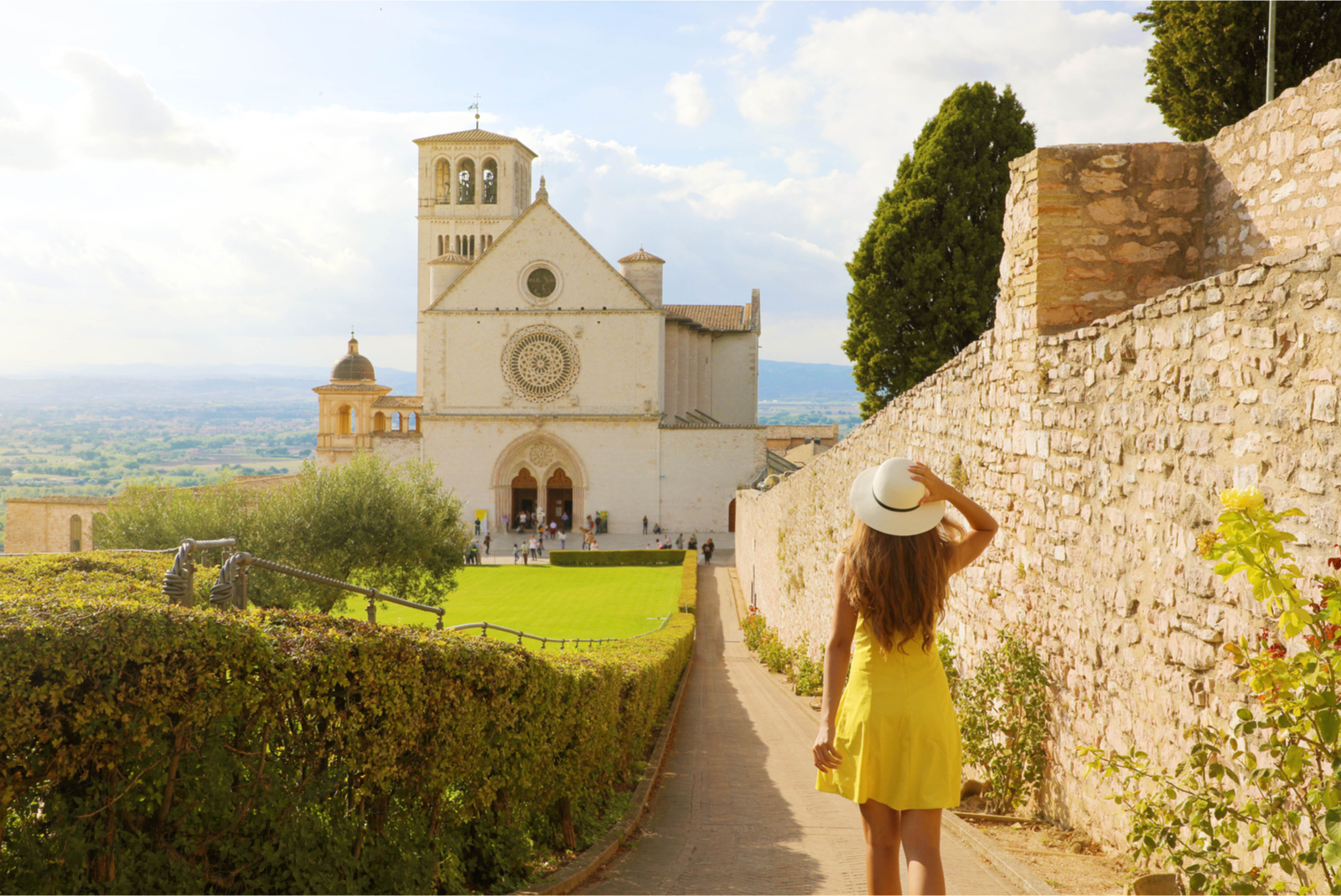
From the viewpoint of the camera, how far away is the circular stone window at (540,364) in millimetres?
43344

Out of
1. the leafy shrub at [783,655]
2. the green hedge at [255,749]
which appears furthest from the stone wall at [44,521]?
the green hedge at [255,749]

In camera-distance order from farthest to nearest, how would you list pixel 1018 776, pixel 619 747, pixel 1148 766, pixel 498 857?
pixel 619 747, pixel 1018 776, pixel 498 857, pixel 1148 766

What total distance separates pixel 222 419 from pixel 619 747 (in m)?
209

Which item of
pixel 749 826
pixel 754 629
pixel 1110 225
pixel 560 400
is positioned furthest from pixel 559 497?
pixel 1110 225

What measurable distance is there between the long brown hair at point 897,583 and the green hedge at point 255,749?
6.51ft

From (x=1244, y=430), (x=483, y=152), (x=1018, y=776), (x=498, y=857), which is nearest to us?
(x=1244, y=430)

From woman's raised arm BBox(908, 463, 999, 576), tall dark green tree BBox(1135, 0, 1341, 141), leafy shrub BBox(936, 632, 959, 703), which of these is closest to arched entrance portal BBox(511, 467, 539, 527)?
tall dark green tree BBox(1135, 0, 1341, 141)

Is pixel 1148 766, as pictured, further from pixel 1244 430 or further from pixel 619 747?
pixel 619 747

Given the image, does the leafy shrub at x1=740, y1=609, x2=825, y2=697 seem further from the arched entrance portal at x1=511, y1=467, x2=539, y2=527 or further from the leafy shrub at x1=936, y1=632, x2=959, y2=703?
the arched entrance portal at x1=511, y1=467, x2=539, y2=527

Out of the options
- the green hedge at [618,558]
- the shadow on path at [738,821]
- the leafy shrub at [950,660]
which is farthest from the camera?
the green hedge at [618,558]

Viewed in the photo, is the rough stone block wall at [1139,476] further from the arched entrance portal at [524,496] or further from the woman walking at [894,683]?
the arched entrance portal at [524,496]

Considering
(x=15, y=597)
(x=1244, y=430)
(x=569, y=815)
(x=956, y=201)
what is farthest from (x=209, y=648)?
(x=956, y=201)

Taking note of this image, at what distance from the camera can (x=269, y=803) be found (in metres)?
3.64

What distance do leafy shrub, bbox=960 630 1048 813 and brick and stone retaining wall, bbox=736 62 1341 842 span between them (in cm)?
16
